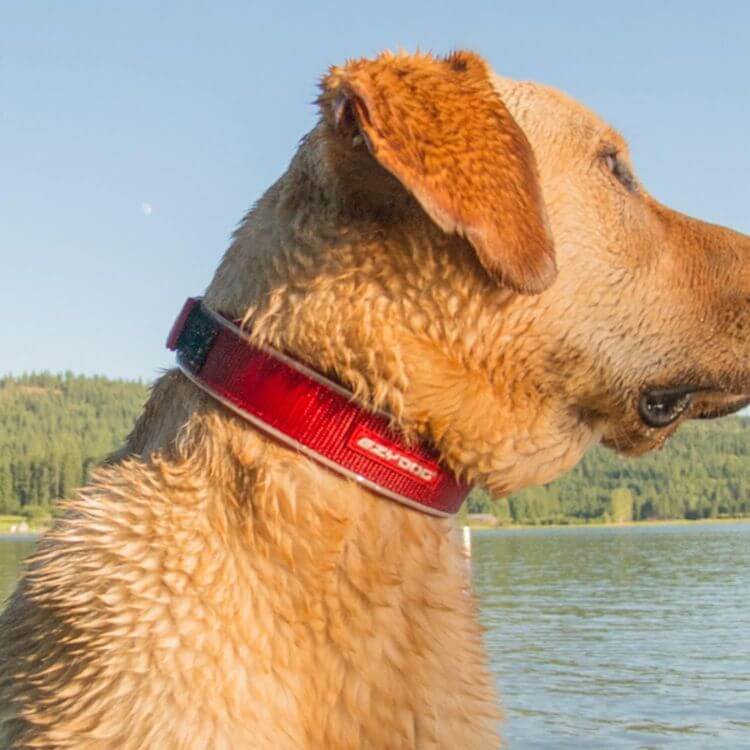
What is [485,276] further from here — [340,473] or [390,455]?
[340,473]

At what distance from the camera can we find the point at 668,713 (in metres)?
23.4

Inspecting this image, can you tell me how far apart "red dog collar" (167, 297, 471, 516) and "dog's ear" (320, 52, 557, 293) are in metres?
0.59

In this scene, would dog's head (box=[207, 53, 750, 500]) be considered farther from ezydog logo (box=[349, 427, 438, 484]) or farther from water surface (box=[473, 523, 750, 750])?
water surface (box=[473, 523, 750, 750])

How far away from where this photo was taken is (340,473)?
11.0 ft

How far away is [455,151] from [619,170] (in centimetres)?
108

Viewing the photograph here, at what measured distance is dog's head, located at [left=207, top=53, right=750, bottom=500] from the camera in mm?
3281

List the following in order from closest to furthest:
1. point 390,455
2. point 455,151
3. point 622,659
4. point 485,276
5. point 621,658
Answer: point 455,151, point 390,455, point 485,276, point 622,659, point 621,658

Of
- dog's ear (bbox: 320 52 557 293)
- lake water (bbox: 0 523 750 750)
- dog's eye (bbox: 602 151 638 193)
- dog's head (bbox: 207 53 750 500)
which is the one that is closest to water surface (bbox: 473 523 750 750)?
lake water (bbox: 0 523 750 750)

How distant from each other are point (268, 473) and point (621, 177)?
177cm

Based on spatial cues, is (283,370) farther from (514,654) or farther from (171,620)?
(514,654)

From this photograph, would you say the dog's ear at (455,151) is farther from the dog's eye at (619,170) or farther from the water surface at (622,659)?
the water surface at (622,659)

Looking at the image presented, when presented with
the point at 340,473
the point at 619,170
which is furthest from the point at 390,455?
the point at 619,170

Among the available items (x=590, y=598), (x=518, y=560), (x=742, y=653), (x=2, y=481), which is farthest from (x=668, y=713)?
Result: (x=2, y=481)

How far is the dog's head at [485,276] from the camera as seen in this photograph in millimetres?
3281
